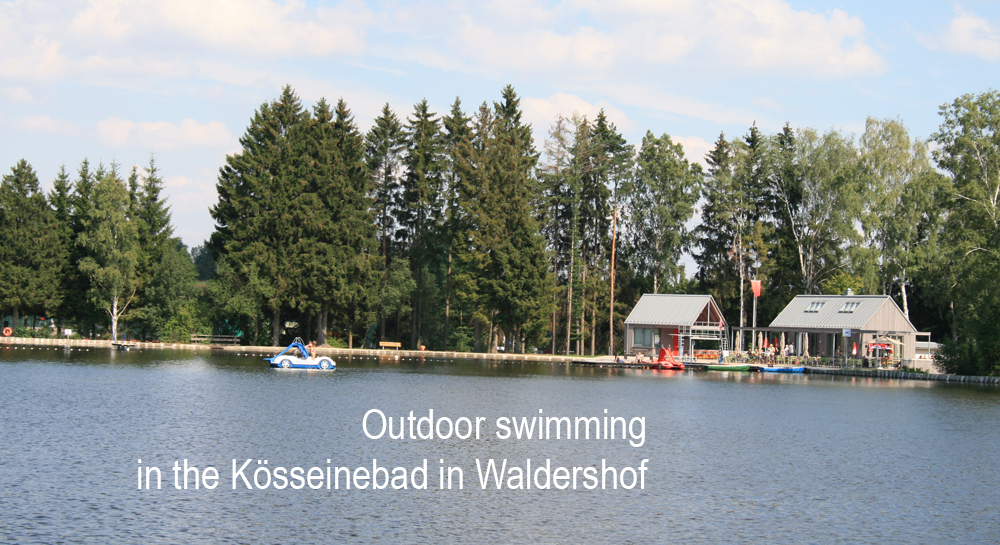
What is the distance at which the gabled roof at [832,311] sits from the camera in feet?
210

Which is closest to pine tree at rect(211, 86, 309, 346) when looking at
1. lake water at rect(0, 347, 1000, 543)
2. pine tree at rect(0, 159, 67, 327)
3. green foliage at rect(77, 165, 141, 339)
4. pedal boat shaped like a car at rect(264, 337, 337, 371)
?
green foliage at rect(77, 165, 141, 339)

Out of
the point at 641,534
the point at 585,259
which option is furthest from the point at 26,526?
the point at 585,259

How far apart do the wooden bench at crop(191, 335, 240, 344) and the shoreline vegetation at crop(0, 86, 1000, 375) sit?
2.23 ft

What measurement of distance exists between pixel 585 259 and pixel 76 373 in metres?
46.7

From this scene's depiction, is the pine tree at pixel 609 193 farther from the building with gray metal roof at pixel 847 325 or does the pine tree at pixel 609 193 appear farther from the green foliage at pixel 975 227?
the green foliage at pixel 975 227

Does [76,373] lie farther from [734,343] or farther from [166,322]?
[734,343]

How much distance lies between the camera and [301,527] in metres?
16.1

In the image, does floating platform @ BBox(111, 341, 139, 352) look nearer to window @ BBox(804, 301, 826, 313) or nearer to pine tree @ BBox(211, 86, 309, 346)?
pine tree @ BBox(211, 86, 309, 346)

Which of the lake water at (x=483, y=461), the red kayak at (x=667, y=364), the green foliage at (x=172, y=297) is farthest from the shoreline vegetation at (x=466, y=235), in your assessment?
the lake water at (x=483, y=461)

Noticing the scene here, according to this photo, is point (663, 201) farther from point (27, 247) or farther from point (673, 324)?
point (27, 247)

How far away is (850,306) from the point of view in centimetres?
6506

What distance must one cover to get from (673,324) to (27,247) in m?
51.3

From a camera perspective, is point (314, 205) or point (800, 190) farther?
point (800, 190)

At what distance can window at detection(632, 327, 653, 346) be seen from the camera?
7225 cm
